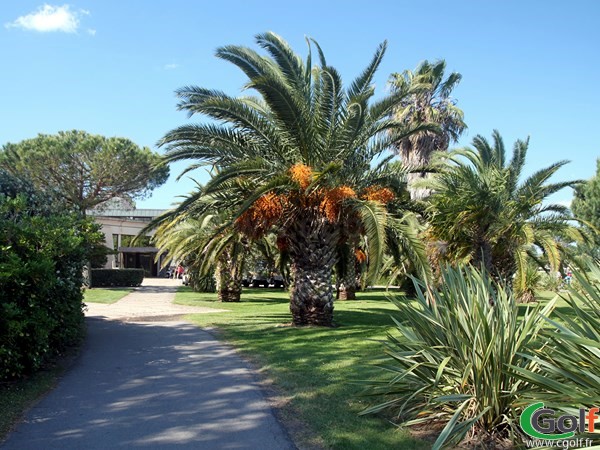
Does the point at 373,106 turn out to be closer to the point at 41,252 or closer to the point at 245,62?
the point at 245,62

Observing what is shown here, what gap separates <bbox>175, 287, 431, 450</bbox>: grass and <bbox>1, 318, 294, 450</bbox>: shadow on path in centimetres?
39

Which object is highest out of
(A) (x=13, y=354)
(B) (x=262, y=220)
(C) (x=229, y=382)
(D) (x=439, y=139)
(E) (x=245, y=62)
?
(D) (x=439, y=139)

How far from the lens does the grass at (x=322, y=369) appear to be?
5.09 metres

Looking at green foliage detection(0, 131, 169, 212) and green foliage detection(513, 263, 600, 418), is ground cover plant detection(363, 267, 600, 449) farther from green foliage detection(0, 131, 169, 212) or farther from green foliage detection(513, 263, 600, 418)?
green foliage detection(0, 131, 169, 212)

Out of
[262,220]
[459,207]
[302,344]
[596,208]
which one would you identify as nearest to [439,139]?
[596,208]

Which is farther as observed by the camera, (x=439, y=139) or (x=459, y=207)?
(x=439, y=139)

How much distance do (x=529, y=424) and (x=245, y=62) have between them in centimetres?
953

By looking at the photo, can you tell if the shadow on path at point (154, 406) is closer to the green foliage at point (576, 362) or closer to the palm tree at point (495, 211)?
the green foliage at point (576, 362)

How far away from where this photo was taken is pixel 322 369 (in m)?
7.99

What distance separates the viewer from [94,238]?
31.1 feet

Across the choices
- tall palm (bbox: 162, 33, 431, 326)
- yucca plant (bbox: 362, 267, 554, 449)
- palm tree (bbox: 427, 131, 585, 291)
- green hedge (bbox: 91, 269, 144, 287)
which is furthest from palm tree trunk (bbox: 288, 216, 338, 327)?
green hedge (bbox: 91, 269, 144, 287)

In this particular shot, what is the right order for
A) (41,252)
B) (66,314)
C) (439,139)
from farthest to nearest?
(439,139), (66,314), (41,252)

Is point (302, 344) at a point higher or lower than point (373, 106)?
lower

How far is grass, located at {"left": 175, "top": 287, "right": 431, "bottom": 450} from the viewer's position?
16.7 feet
